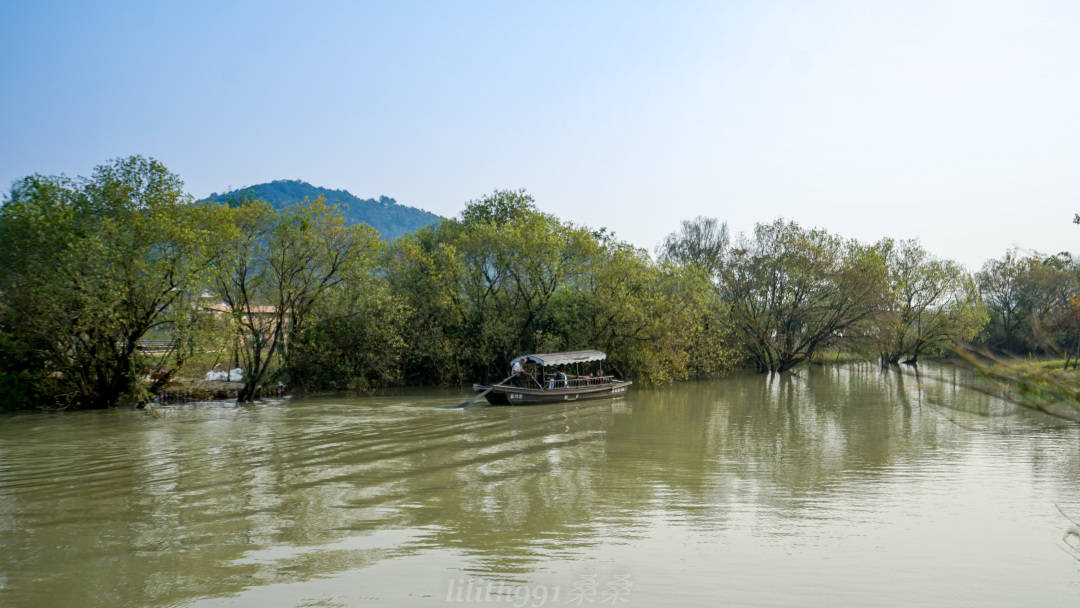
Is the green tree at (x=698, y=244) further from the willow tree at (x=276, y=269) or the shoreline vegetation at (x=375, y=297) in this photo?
the willow tree at (x=276, y=269)

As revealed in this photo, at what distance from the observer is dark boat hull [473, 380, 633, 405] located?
27.8 meters

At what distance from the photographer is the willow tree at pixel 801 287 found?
4431cm

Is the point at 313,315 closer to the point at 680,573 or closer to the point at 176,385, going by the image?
the point at 176,385

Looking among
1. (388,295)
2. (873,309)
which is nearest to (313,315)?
(388,295)

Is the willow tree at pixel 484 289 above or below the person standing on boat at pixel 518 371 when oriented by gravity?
above

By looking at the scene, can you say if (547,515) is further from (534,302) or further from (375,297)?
(534,302)

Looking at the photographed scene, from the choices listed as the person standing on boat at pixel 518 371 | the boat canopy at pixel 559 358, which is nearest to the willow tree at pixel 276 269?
the person standing on boat at pixel 518 371

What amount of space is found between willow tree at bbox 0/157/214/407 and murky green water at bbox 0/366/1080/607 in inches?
247

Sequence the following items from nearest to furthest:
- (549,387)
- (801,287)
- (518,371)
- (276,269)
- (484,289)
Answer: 1. (518,371)
2. (549,387)
3. (276,269)
4. (484,289)
5. (801,287)

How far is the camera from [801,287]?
1842 inches

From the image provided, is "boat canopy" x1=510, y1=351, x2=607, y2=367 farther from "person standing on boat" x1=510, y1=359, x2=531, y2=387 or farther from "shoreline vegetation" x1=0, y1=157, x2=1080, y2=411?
"shoreline vegetation" x1=0, y1=157, x2=1080, y2=411

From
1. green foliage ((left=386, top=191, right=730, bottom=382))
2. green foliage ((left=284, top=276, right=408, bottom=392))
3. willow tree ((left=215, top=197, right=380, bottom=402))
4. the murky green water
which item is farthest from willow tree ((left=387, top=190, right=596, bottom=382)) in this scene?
the murky green water

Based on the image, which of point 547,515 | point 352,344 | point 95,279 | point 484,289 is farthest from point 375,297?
point 547,515

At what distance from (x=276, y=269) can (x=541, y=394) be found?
1383 centimetres
